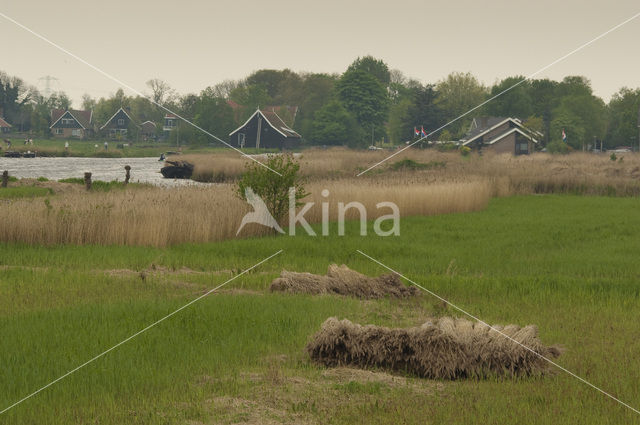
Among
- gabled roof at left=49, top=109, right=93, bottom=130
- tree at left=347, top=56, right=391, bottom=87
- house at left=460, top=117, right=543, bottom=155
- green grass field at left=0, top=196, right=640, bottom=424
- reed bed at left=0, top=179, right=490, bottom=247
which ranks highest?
tree at left=347, top=56, right=391, bottom=87

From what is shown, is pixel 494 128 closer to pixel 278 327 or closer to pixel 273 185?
pixel 273 185

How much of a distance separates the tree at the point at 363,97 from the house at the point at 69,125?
65.3 meters

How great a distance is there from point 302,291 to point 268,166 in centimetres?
1094

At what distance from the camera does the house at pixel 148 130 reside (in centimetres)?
15138

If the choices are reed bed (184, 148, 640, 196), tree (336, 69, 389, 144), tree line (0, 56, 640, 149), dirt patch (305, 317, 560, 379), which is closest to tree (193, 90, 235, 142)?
tree line (0, 56, 640, 149)

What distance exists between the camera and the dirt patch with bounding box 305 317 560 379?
889 centimetres

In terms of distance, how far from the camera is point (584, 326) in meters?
11.8

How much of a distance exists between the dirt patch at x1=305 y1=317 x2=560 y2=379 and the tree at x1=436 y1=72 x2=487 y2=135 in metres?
96.6

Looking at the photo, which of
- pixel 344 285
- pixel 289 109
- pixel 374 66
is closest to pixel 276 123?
pixel 289 109

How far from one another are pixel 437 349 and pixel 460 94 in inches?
4690

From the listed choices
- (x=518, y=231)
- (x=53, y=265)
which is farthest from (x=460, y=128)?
(x=53, y=265)

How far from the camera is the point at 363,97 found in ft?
343

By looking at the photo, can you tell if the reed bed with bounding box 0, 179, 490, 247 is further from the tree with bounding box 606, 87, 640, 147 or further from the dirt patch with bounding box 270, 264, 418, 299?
the tree with bounding box 606, 87, 640, 147

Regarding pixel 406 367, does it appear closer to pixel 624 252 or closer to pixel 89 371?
pixel 89 371
